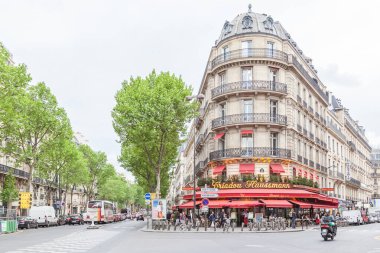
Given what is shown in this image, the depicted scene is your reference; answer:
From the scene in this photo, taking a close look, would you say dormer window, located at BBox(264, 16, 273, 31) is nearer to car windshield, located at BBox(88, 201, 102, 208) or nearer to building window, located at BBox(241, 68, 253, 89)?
building window, located at BBox(241, 68, 253, 89)

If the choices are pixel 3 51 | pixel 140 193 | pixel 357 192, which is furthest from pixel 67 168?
pixel 140 193

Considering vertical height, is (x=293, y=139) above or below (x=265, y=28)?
below

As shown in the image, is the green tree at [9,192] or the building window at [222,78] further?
the green tree at [9,192]

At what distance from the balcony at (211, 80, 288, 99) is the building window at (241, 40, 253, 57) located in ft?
8.44

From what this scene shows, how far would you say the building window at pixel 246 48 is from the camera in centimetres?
4244

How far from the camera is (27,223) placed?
4509 centimetres

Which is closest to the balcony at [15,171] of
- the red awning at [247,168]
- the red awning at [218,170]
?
the red awning at [218,170]

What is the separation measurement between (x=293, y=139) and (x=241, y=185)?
756 cm

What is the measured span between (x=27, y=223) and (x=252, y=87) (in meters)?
24.0

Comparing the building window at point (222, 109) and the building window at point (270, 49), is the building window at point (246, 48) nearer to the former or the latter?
the building window at point (270, 49)

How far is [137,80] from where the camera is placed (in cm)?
4175

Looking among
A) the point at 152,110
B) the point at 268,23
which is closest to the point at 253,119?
the point at 152,110

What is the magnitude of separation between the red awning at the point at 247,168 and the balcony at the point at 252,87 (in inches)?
244

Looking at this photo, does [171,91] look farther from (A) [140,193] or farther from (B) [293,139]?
(A) [140,193]
